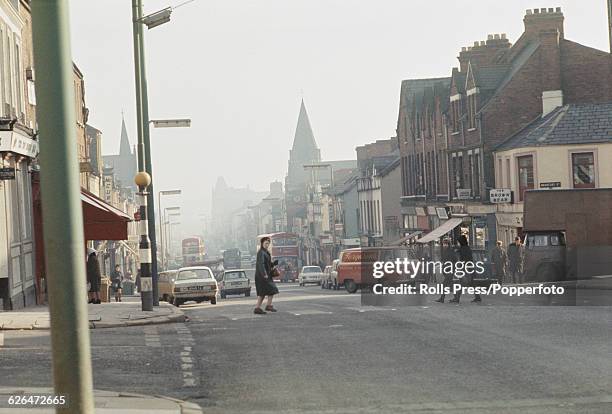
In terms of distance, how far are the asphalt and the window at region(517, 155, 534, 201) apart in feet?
101

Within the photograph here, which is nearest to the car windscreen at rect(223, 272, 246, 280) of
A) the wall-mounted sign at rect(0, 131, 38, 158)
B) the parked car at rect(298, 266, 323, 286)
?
the parked car at rect(298, 266, 323, 286)

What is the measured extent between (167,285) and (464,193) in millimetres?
23601

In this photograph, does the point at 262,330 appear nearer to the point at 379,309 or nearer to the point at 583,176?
the point at 379,309

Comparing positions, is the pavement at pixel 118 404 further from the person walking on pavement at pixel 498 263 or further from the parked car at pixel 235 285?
the parked car at pixel 235 285

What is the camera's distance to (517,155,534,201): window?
5259 cm

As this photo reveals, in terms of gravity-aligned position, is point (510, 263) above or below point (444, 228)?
below

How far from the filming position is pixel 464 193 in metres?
60.2

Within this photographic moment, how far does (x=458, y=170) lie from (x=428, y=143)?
26.3 feet

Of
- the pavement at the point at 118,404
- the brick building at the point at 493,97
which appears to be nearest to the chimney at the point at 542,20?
the brick building at the point at 493,97

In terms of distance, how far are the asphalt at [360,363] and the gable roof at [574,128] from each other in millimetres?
29998

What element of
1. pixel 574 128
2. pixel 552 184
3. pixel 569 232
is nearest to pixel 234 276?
pixel 552 184

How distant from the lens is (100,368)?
549 inches

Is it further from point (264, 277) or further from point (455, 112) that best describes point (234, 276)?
point (264, 277)

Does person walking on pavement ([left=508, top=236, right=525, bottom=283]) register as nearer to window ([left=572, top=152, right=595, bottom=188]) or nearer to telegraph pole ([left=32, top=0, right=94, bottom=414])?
window ([left=572, top=152, right=595, bottom=188])
